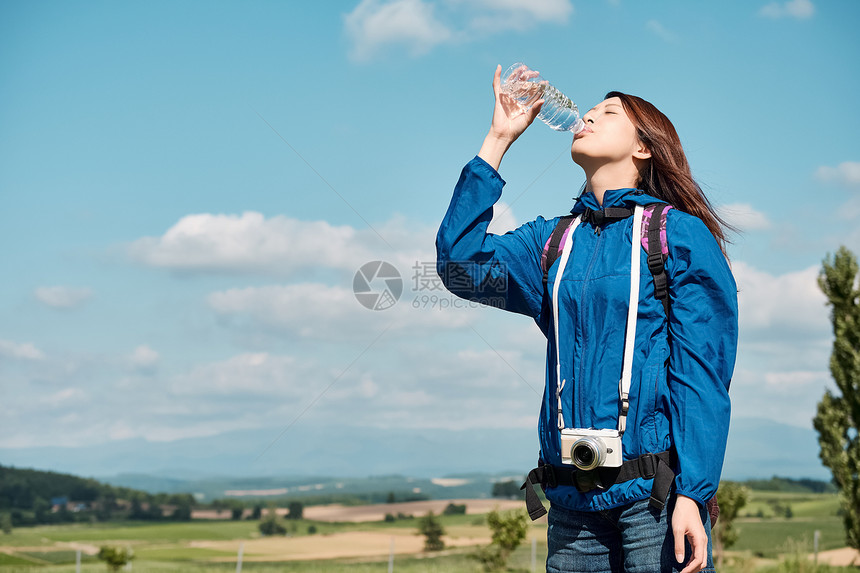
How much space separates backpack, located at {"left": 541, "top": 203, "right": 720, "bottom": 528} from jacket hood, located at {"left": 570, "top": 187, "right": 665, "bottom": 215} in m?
0.03

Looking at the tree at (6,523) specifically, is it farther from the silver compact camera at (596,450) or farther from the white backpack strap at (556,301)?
the silver compact camera at (596,450)

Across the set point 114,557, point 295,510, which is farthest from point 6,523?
point 114,557

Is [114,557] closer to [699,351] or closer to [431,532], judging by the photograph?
[431,532]

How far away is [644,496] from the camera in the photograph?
1844 mm

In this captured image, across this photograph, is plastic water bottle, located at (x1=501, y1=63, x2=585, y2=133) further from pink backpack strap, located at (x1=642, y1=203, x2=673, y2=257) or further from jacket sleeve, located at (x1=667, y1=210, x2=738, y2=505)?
jacket sleeve, located at (x1=667, y1=210, x2=738, y2=505)

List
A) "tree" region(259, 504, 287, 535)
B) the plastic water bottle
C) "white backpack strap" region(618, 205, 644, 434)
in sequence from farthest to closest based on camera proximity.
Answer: "tree" region(259, 504, 287, 535) → the plastic water bottle → "white backpack strap" region(618, 205, 644, 434)

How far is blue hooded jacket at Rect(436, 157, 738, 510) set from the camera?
1842 millimetres

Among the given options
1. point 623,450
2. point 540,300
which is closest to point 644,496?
point 623,450

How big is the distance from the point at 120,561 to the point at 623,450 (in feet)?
70.9

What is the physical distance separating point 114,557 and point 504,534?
36.5ft

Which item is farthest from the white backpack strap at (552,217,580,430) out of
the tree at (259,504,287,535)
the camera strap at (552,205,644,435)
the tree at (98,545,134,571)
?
the tree at (259,504,287,535)

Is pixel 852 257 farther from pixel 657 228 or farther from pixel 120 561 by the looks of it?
pixel 120 561

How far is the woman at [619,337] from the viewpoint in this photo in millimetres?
1836

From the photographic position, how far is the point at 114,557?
20.0 m
